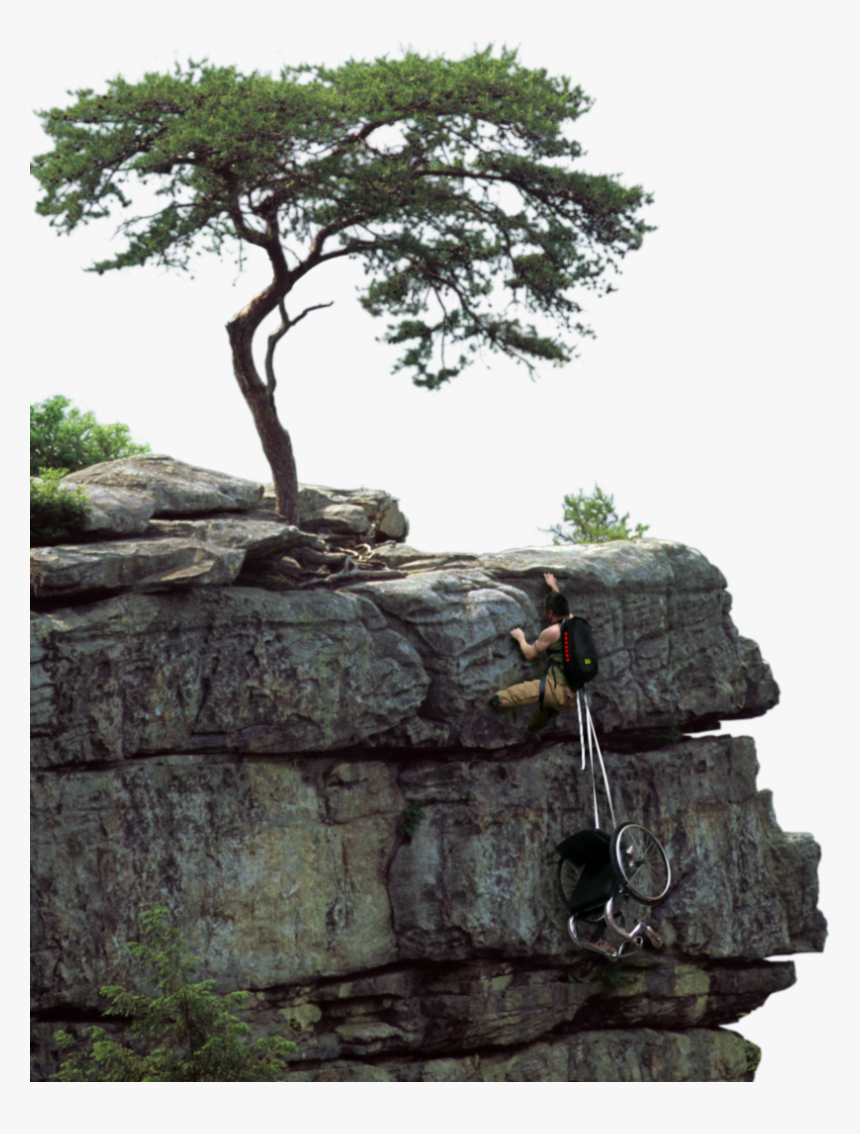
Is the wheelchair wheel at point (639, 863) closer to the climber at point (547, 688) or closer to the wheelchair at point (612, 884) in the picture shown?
the wheelchair at point (612, 884)

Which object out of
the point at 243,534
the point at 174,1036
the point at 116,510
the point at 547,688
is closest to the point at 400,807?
the point at 547,688

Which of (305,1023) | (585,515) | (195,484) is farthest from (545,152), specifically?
(305,1023)

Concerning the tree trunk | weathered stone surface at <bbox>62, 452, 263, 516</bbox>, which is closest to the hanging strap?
the tree trunk

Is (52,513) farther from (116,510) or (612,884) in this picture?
(612,884)

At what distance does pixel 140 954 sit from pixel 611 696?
19.4 ft

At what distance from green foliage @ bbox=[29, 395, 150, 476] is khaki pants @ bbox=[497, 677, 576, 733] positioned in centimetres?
623

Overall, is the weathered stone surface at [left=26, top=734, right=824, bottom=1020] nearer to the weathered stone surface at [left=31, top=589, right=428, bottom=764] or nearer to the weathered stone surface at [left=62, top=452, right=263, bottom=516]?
the weathered stone surface at [left=31, top=589, right=428, bottom=764]

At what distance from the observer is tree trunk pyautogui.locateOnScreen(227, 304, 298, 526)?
14.9 metres

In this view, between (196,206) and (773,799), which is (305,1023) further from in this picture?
(196,206)

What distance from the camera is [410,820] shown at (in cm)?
1309

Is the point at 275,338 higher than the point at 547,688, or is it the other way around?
the point at 275,338

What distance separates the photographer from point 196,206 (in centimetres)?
1380

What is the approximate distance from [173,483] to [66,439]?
2.28 m

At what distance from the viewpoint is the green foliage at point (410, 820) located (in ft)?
42.9
